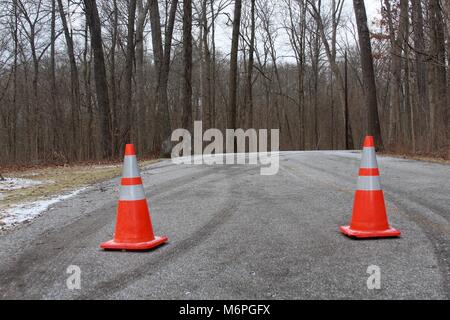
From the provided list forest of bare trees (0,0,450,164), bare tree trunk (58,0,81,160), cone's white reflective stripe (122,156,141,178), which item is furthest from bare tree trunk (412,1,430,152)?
bare tree trunk (58,0,81,160)

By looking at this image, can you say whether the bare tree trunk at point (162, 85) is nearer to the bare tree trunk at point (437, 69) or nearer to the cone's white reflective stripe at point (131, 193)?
the bare tree trunk at point (437, 69)

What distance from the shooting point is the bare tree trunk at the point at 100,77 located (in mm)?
20656

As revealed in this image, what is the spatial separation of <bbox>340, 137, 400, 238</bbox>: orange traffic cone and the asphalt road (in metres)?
0.14

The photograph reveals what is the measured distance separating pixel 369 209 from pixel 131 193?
2357 mm

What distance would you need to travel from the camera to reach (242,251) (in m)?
4.15

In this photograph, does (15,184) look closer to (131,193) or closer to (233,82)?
(131,193)

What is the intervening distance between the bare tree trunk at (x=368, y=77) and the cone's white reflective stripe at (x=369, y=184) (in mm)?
14726

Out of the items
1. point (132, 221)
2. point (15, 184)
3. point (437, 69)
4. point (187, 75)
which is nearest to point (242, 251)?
point (132, 221)

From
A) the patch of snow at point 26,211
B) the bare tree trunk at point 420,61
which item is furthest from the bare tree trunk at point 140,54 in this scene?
the patch of snow at point 26,211

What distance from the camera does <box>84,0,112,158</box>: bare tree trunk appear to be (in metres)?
20.7

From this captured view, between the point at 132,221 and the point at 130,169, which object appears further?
the point at 130,169
